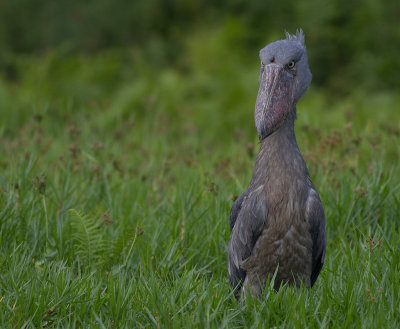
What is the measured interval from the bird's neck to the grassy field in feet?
1.95

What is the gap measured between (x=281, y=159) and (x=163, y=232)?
128 cm

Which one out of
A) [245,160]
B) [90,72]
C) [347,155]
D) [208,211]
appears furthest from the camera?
[90,72]

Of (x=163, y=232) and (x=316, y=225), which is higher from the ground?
(x=316, y=225)

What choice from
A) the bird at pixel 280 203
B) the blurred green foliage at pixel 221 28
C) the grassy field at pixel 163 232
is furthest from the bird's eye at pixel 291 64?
the blurred green foliage at pixel 221 28

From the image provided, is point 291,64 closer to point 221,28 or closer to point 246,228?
point 246,228

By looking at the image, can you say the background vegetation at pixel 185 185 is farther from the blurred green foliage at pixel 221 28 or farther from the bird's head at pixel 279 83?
the bird's head at pixel 279 83

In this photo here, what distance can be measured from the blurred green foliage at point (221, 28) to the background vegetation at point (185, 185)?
0.16 ft

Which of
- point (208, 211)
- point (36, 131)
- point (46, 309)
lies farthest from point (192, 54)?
point (46, 309)

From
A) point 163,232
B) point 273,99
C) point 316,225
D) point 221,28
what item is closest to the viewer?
point 273,99

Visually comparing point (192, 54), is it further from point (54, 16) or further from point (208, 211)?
point (208, 211)

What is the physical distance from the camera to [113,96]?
1091 cm

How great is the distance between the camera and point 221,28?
1210 cm

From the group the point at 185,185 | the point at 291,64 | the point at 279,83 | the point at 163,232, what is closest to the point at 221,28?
the point at 185,185

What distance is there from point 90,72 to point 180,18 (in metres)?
2.98
